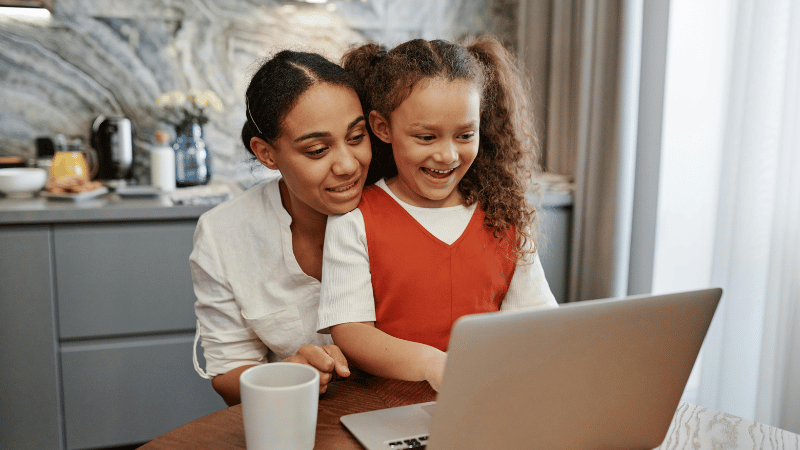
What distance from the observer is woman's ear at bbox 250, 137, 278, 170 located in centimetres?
108

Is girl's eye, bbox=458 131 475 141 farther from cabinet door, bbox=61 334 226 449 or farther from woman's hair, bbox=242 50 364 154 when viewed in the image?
cabinet door, bbox=61 334 226 449

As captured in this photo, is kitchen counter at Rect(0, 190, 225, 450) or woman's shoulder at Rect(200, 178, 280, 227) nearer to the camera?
woman's shoulder at Rect(200, 178, 280, 227)

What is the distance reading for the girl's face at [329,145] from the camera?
3.18 ft

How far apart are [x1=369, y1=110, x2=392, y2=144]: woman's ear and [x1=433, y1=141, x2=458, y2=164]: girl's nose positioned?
109 millimetres

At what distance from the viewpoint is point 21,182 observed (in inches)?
76.9

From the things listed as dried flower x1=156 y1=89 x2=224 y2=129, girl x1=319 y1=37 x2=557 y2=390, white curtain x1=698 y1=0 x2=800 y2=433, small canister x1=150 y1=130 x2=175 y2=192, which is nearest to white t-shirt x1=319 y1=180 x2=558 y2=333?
girl x1=319 y1=37 x2=557 y2=390

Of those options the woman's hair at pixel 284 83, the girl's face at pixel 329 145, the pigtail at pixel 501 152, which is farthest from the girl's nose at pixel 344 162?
the pigtail at pixel 501 152

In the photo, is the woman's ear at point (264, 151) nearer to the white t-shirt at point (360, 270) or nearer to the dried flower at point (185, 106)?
the white t-shirt at point (360, 270)

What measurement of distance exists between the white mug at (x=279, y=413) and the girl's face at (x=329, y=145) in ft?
1.26

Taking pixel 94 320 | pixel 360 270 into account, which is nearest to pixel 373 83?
pixel 360 270

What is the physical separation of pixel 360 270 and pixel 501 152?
0.34m

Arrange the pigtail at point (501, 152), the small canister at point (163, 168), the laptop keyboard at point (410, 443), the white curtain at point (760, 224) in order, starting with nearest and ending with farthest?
the laptop keyboard at point (410, 443) → the pigtail at point (501, 152) → the white curtain at point (760, 224) → the small canister at point (163, 168)

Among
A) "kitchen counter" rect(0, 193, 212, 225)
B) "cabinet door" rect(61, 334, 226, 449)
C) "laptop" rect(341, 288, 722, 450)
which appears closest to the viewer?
"laptop" rect(341, 288, 722, 450)

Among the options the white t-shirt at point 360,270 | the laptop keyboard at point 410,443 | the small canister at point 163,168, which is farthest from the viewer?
the small canister at point 163,168
